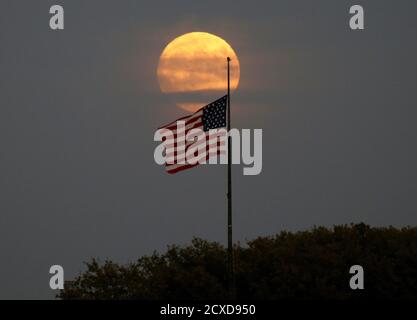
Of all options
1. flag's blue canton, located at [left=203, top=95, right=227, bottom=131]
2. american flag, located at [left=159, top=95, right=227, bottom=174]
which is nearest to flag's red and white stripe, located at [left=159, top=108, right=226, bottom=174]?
american flag, located at [left=159, top=95, right=227, bottom=174]

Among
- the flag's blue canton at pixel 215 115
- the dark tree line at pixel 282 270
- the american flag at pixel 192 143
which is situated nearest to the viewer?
the american flag at pixel 192 143

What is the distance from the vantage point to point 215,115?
4612 cm

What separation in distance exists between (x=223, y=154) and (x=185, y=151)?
1.95 metres

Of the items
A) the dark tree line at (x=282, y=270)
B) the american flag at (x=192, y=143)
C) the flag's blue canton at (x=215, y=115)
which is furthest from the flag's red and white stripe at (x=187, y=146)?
the dark tree line at (x=282, y=270)

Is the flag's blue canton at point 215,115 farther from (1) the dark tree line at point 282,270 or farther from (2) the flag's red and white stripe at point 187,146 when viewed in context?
(1) the dark tree line at point 282,270

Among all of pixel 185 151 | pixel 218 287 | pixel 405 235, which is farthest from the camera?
pixel 405 235

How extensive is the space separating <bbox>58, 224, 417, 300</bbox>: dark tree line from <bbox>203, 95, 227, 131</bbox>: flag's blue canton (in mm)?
22329

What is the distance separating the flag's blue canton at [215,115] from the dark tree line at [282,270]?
73.3ft

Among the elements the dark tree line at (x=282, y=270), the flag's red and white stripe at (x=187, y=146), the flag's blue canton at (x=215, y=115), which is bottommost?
the dark tree line at (x=282, y=270)

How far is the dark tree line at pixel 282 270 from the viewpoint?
217ft

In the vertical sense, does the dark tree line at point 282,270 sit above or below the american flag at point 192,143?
below
